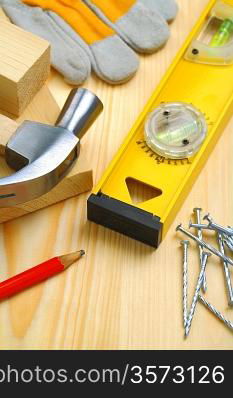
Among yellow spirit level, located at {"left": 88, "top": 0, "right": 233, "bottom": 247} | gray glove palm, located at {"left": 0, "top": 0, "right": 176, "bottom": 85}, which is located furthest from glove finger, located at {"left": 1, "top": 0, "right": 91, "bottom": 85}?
yellow spirit level, located at {"left": 88, "top": 0, "right": 233, "bottom": 247}

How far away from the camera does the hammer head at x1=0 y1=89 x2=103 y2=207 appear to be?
69 cm

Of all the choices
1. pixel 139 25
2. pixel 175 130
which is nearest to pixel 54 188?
pixel 175 130

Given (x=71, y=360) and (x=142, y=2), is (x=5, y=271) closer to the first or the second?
(x=71, y=360)

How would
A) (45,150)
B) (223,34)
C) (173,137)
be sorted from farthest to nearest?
(223,34) < (173,137) < (45,150)

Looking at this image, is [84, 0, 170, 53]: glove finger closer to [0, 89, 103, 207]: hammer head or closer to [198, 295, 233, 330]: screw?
[0, 89, 103, 207]: hammer head

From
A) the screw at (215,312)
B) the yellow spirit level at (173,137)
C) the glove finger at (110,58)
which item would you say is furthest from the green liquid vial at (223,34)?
the screw at (215,312)

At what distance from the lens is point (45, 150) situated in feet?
2.36

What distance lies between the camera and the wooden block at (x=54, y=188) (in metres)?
0.76

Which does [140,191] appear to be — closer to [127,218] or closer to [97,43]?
[127,218]

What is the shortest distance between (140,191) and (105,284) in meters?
0.13

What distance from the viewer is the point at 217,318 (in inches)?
28.9

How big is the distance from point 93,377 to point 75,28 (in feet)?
1.58

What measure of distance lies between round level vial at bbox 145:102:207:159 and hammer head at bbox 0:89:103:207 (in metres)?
0.08

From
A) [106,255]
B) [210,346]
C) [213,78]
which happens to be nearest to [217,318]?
[210,346]
